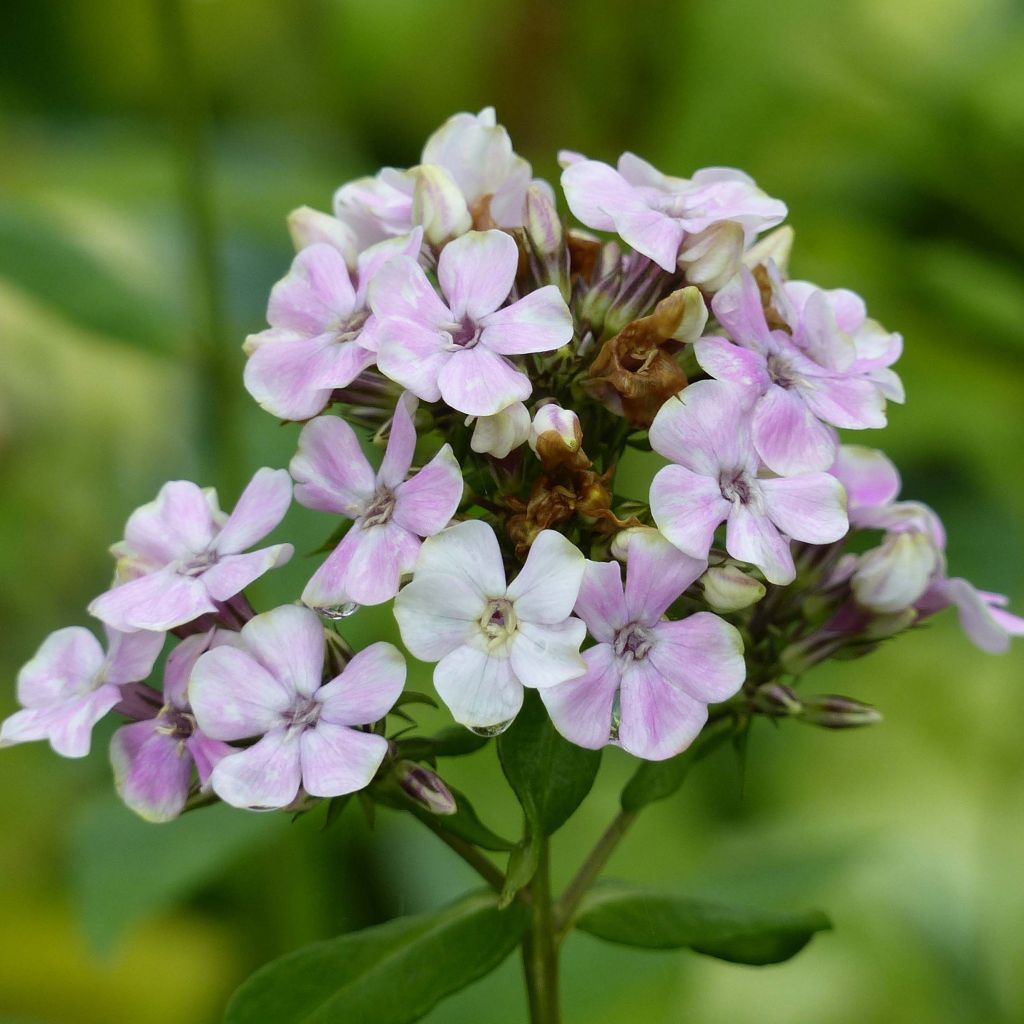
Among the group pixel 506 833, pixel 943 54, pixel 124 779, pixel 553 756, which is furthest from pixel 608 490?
pixel 943 54

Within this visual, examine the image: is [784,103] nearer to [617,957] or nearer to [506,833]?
[506,833]

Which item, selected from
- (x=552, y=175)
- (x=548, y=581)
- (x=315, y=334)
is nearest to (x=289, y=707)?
(x=548, y=581)

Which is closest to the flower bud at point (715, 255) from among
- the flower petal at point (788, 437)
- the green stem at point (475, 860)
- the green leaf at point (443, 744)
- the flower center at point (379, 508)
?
the flower petal at point (788, 437)

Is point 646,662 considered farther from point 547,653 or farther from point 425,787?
point 425,787

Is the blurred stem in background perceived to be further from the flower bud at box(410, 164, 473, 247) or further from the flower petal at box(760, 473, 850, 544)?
the flower petal at box(760, 473, 850, 544)

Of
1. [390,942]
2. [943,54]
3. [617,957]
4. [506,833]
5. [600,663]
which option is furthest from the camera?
[943,54]

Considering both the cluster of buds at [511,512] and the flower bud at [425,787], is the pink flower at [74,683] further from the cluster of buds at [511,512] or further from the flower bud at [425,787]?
the flower bud at [425,787]
